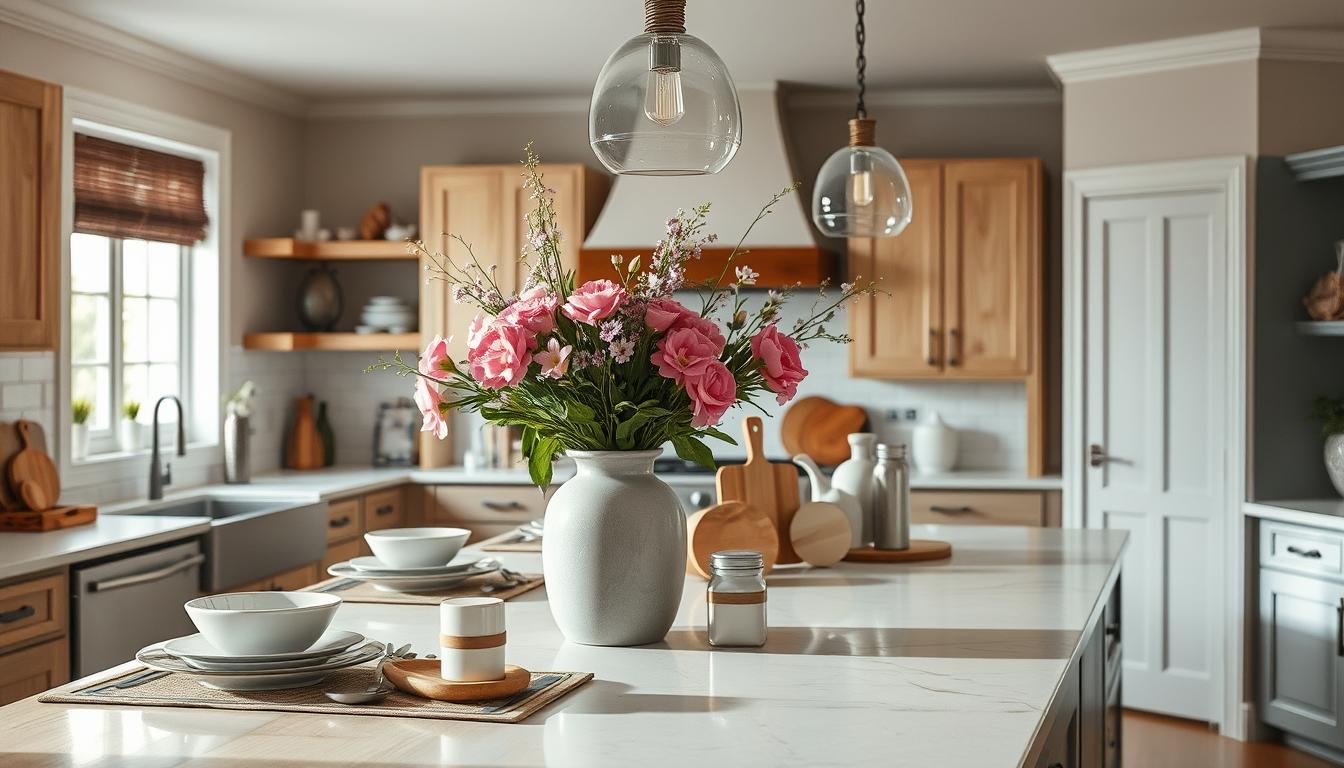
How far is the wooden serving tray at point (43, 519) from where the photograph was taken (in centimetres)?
391

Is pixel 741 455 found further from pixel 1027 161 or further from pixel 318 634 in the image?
pixel 318 634

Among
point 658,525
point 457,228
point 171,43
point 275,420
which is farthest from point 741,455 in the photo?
point 658,525

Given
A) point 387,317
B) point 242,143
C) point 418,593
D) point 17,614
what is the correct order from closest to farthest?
point 418,593 < point 17,614 < point 242,143 < point 387,317

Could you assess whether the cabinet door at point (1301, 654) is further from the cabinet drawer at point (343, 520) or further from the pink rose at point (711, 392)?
the cabinet drawer at point (343, 520)

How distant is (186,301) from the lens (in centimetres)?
550

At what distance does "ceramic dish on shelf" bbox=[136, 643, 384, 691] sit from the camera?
1717 mm

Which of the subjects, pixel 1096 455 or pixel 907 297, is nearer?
pixel 1096 455

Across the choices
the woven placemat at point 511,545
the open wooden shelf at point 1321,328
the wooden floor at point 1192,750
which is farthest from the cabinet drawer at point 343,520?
the open wooden shelf at point 1321,328

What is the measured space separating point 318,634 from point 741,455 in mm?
4288

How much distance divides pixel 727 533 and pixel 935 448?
3307 millimetres

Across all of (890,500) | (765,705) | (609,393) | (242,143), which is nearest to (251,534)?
(242,143)

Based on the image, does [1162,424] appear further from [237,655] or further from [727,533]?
[237,655]

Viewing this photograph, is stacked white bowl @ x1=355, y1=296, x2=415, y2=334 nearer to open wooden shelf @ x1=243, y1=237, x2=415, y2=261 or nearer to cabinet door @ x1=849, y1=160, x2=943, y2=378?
open wooden shelf @ x1=243, y1=237, x2=415, y2=261

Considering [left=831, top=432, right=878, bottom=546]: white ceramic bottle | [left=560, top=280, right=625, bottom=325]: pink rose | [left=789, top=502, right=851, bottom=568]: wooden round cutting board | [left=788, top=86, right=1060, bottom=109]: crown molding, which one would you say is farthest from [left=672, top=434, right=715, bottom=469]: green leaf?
[left=788, top=86, right=1060, bottom=109]: crown molding
